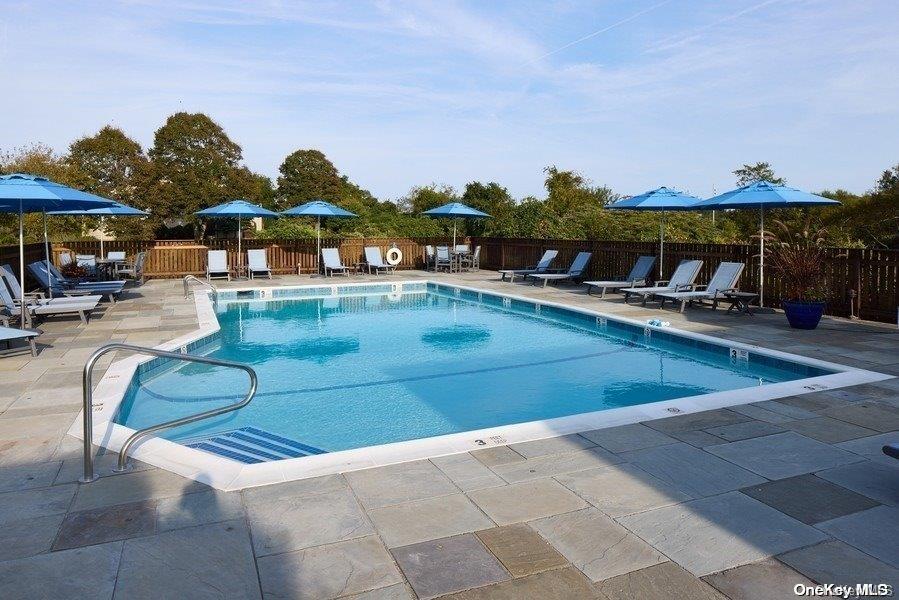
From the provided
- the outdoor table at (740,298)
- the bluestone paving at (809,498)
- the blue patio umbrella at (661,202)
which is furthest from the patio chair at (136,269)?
the bluestone paving at (809,498)

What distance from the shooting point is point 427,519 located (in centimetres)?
323

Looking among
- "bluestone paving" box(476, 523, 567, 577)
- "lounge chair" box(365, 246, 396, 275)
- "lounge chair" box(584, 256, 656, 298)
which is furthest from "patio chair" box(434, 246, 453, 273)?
"bluestone paving" box(476, 523, 567, 577)

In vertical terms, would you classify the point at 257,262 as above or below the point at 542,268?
above

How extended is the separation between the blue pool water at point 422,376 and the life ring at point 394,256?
29.1ft

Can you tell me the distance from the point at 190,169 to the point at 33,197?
80.4 feet

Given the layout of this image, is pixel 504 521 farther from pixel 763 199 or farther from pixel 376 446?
pixel 763 199

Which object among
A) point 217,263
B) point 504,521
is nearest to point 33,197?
point 504,521

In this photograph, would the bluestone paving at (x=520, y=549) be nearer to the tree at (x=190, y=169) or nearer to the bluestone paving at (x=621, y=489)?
the bluestone paving at (x=621, y=489)

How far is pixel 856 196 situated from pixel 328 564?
94.1ft

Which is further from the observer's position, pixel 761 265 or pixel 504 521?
pixel 761 265

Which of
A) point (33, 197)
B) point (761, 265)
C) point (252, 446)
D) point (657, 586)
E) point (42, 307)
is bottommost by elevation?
point (252, 446)

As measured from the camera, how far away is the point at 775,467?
3881mm

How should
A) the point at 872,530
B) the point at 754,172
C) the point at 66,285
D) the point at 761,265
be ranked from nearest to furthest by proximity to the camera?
1. the point at 872,530
2. the point at 761,265
3. the point at 66,285
4. the point at 754,172

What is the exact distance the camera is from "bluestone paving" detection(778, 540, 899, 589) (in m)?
2.62
